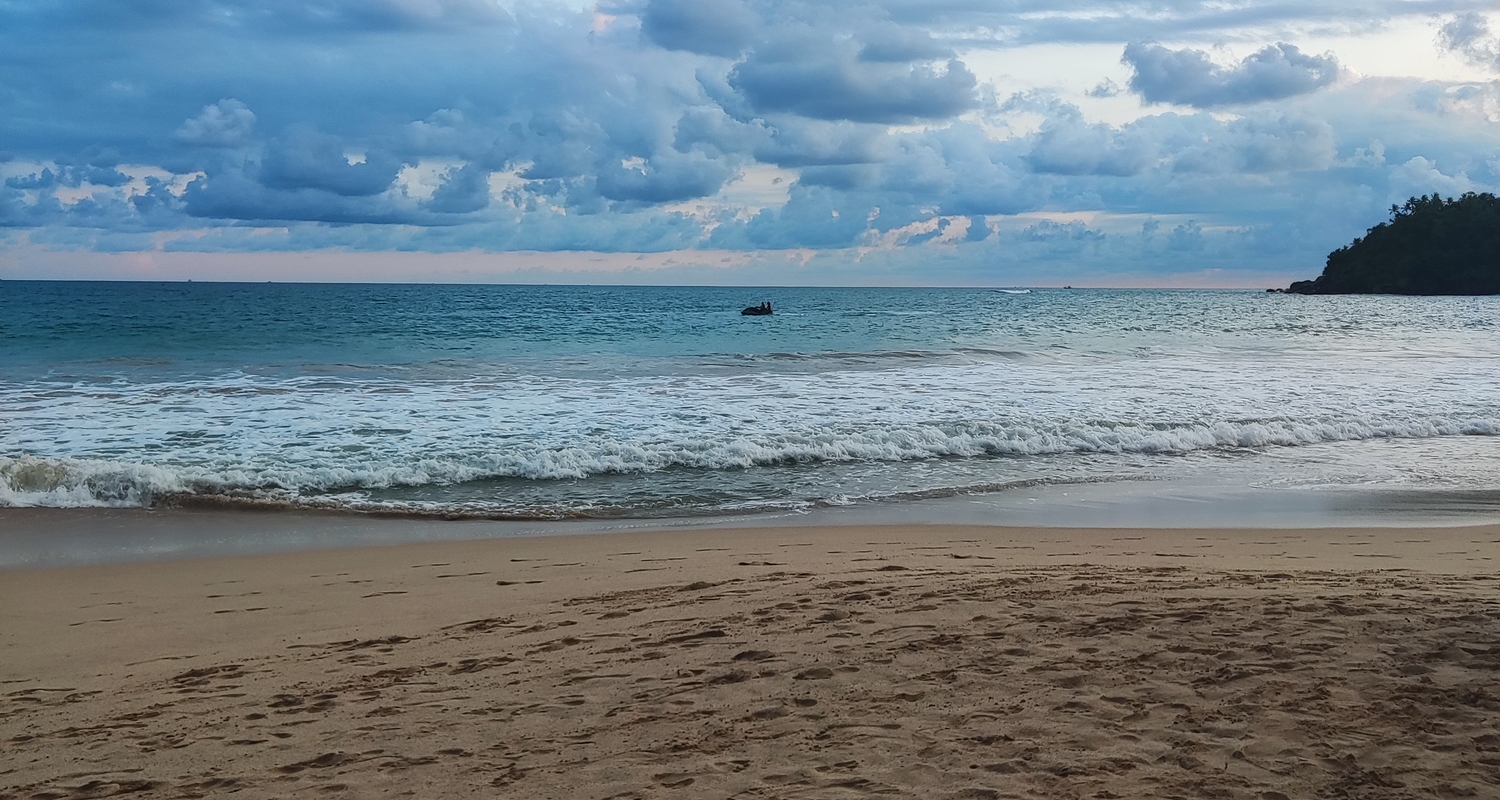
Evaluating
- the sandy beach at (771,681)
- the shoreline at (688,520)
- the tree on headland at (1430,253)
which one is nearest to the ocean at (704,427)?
the shoreline at (688,520)

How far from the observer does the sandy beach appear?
3992 mm

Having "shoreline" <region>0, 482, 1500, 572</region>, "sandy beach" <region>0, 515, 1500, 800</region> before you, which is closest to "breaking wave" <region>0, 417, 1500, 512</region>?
"shoreline" <region>0, 482, 1500, 572</region>

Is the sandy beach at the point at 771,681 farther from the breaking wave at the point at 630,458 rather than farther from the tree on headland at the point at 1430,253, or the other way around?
the tree on headland at the point at 1430,253

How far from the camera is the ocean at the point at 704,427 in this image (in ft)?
39.4

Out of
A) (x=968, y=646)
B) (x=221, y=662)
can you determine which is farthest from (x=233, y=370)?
(x=968, y=646)

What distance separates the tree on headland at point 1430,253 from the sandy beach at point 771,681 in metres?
136

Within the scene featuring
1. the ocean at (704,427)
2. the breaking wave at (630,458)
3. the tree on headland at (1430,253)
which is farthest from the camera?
the tree on headland at (1430,253)

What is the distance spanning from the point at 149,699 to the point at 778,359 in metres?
27.4

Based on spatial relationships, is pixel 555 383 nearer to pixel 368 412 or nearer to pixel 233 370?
pixel 368 412

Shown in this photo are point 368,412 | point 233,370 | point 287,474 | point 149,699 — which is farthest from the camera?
point 233,370

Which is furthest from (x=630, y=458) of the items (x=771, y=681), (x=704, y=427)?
(x=771, y=681)

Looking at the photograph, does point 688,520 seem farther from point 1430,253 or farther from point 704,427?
point 1430,253

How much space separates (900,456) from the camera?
14.6 metres

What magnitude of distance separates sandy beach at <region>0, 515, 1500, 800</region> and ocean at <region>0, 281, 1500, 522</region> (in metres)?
4.07
